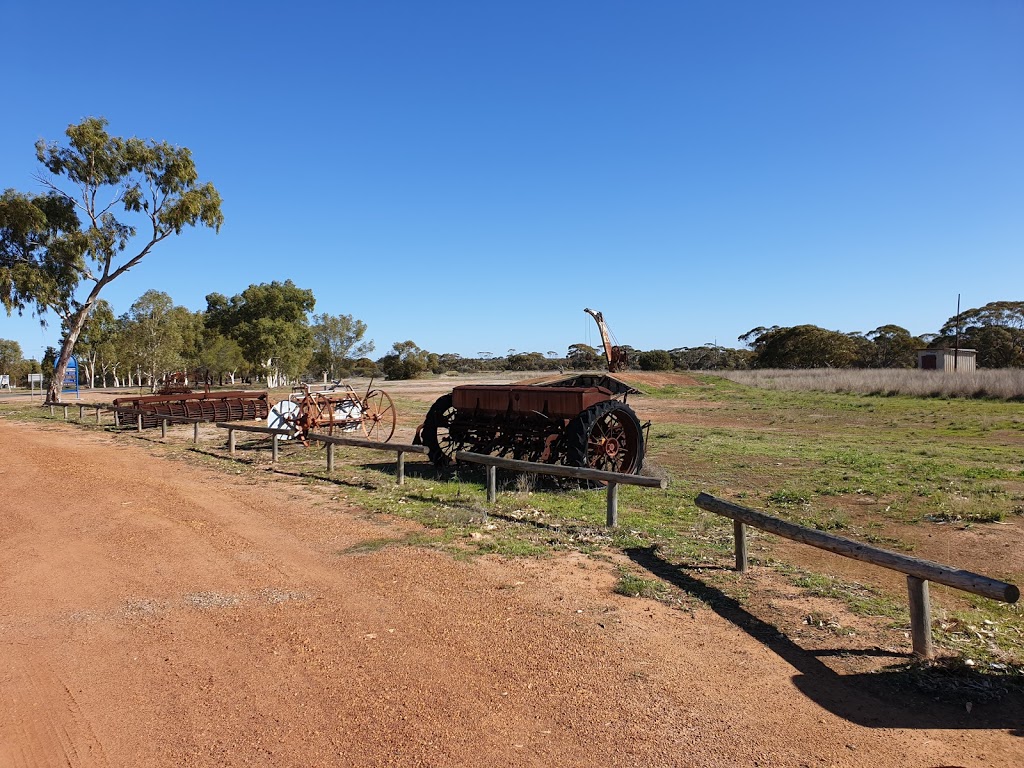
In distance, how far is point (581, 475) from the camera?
8711 millimetres

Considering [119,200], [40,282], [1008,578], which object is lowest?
[1008,578]

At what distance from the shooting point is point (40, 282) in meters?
32.1

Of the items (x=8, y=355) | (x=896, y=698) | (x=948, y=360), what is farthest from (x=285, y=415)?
(x=8, y=355)

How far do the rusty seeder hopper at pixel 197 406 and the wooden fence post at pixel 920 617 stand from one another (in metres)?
21.6

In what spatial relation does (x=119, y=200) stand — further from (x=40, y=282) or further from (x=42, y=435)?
(x=42, y=435)

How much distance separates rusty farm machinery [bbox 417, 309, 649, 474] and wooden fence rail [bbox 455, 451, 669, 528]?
4.10ft

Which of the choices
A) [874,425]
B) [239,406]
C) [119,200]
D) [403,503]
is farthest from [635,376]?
[403,503]

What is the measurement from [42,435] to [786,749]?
2327 cm

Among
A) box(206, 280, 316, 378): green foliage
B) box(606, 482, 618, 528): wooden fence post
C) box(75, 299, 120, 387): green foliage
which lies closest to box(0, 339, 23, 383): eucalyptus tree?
box(75, 299, 120, 387): green foliage

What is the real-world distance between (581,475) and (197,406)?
785 inches

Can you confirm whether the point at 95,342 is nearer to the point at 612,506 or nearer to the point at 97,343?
the point at 97,343

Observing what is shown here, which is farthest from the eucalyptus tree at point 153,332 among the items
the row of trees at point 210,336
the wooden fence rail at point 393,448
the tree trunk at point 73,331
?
the wooden fence rail at point 393,448

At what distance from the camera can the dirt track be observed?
3410 mm

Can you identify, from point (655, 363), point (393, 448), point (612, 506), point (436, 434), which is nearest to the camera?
point (612, 506)
